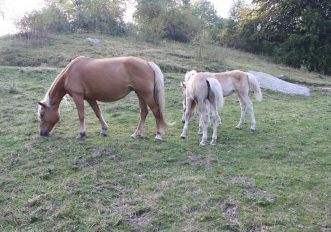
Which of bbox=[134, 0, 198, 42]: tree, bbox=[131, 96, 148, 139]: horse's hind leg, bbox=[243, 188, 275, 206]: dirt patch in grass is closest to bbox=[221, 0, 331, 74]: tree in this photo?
bbox=[134, 0, 198, 42]: tree

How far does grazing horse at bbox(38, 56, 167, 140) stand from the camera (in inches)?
325

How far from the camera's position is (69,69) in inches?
334

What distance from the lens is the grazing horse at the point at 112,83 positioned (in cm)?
825

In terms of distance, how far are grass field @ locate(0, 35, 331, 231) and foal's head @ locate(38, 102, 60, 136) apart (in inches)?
9.3

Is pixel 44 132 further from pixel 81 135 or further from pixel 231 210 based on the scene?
pixel 231 210

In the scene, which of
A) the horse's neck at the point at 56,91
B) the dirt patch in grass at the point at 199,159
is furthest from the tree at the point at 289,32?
the horse's neck at the point at 56,91

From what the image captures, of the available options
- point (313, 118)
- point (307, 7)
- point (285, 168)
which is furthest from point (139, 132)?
point (307, 7)

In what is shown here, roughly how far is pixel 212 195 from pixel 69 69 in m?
4.39

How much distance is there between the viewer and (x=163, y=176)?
6492mm

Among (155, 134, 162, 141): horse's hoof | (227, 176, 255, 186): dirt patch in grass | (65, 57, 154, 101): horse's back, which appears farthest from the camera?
(155, 134, 162, 141): horse's hoof

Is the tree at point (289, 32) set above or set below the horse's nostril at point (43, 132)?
above

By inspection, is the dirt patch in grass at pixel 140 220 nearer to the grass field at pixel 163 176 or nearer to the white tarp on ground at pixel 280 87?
the grass field at pixel 163 176

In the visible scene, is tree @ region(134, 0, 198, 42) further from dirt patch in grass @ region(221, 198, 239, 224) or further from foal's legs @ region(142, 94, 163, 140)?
dirt patch in grass @ region(221, 198, 239, 224)

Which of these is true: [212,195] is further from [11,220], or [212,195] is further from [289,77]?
[289,77]
